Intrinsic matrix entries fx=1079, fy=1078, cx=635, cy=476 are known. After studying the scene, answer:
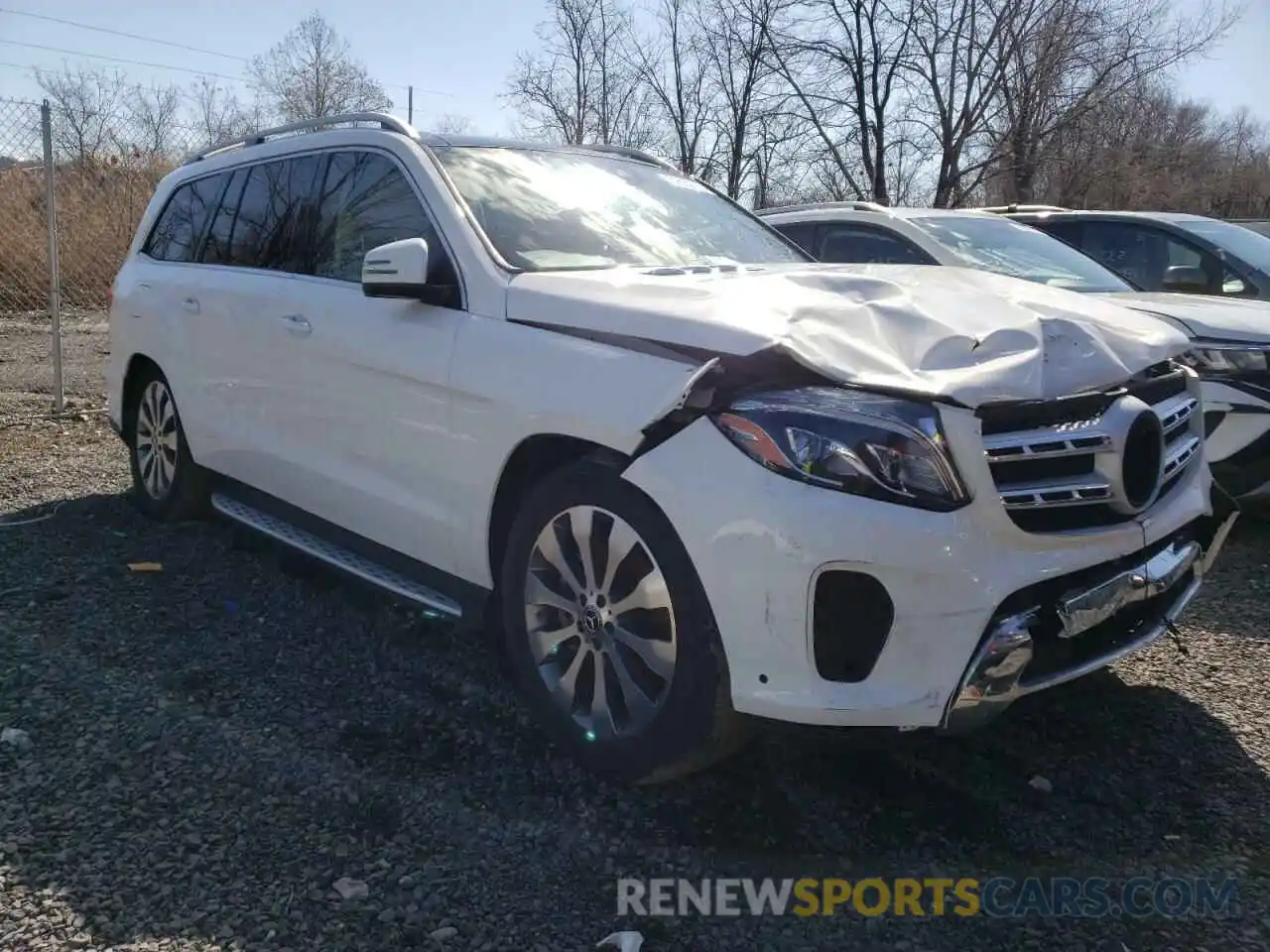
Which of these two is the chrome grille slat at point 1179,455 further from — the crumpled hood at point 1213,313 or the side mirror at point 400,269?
the side mirror at point 400,269

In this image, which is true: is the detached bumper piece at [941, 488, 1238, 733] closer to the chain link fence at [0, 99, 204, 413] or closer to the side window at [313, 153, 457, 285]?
the side window at [313, 153, 457, 285]

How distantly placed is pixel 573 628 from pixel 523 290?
1.02 meters

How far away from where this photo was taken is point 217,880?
2.53 meters

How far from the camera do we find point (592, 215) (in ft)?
12.7

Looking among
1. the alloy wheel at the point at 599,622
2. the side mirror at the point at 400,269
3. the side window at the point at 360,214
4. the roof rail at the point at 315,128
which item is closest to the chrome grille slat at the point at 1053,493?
the alloy wheel at the point at 599,622

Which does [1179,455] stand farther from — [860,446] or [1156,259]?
[1156,259]

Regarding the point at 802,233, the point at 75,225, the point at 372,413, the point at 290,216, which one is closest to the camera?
the point at 372,413

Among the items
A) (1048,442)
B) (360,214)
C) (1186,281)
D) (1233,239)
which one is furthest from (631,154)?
(1233,239)

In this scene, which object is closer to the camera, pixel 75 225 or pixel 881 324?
pixel 881 324

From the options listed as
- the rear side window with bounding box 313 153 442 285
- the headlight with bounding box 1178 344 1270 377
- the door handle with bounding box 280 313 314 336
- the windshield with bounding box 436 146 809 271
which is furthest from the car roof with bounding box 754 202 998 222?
the door handle with bounding box 280 313 314 336

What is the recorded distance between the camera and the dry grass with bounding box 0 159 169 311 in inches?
580

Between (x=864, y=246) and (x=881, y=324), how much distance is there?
3.98m

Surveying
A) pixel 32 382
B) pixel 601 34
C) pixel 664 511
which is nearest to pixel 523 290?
pixel 664 511

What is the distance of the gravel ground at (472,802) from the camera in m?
2.42
